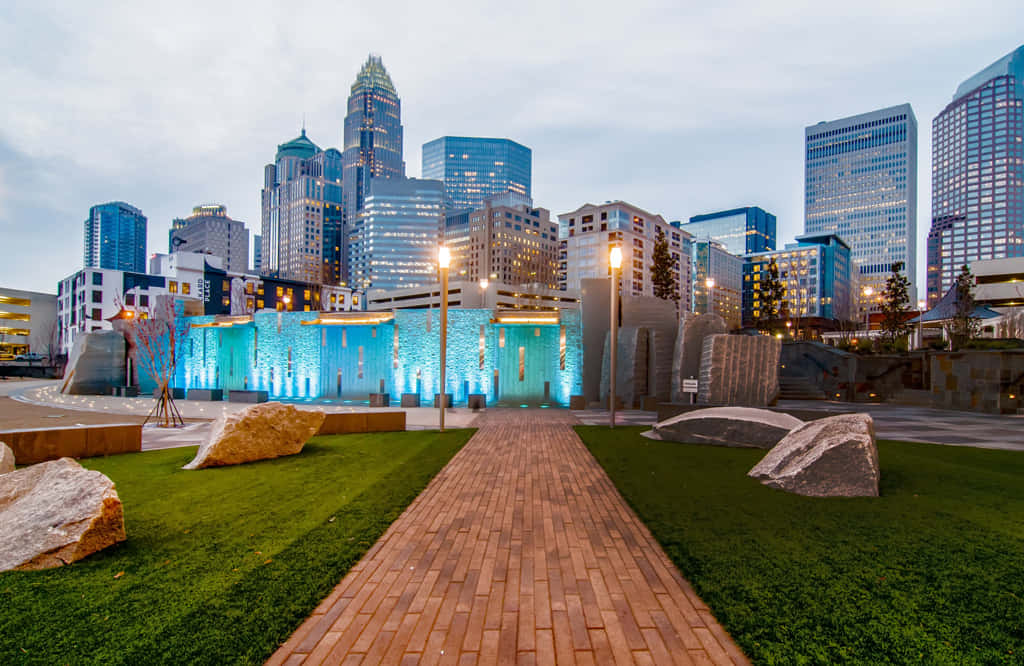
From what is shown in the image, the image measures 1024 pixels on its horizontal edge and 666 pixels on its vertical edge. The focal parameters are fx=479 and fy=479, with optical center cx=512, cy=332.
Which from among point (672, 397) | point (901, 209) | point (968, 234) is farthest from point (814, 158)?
point (672, 397)

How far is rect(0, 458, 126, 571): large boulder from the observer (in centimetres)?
449

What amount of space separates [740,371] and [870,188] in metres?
217

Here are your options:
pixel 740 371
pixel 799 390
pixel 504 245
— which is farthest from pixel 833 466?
pixel 504 245

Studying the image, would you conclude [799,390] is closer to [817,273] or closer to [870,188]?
[817,273]

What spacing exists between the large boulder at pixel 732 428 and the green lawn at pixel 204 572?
21.5ft

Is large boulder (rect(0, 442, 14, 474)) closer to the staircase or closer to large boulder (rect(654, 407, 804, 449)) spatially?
large boulder (rect(654, 407, 804, 449))

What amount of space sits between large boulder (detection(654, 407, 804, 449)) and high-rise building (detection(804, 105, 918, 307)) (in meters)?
189

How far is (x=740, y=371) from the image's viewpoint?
656 inches

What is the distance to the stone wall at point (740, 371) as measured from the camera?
1650 centimetres

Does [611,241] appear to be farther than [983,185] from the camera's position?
No

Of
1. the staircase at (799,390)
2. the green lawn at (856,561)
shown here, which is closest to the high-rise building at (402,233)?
the staircase at (799,390)

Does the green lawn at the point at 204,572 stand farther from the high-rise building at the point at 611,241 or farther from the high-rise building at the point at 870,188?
the high-rise building at the point at 870,188

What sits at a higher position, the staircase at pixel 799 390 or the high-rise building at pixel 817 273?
the high-rise building at pixel 817 273

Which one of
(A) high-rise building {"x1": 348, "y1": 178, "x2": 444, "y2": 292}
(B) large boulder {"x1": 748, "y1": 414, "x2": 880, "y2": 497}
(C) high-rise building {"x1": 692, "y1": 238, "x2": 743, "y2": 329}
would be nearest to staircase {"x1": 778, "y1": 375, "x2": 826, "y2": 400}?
(B) large boulder {"x1": 748, "y1": 414, "x2": 880, "y2": 497}
